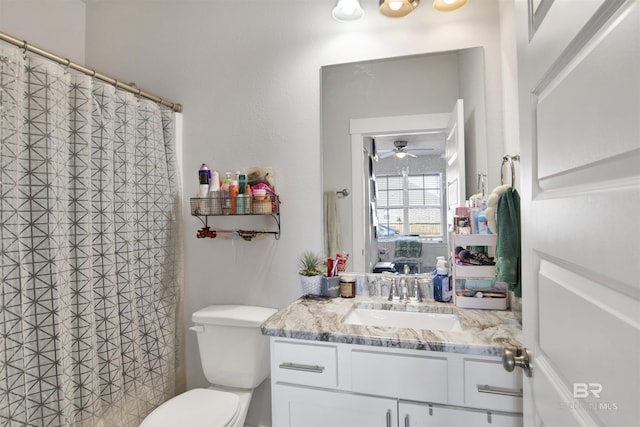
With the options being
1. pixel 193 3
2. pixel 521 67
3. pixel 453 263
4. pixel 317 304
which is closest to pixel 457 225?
pixel 453 263

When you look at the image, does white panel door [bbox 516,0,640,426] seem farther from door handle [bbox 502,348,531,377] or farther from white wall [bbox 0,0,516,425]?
white wall [bbox 0,0,516,425]

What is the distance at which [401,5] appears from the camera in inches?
64.1

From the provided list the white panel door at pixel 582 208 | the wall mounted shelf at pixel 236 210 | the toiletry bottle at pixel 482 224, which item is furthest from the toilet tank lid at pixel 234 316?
the white panel door at pixel 582 208

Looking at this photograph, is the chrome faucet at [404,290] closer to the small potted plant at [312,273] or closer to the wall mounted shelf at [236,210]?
the small potted plant at [312,273]

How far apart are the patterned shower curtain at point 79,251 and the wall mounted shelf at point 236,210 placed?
0.74 ft

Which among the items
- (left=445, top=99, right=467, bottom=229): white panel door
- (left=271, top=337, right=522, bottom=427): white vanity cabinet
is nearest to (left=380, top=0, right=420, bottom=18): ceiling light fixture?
(left=445, top=99, right=467, bottom=229): white panel door

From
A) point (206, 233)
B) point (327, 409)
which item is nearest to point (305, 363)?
point (327, 409)

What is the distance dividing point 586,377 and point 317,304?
1186 mm

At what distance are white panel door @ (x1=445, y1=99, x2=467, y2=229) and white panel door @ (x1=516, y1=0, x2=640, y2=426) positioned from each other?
856mm

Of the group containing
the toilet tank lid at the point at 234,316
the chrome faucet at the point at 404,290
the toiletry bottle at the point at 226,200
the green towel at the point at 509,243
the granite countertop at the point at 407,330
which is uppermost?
the toiletry bottle at the point at 226,200

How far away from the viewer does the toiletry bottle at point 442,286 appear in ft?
5.16

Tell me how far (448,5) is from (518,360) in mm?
1498

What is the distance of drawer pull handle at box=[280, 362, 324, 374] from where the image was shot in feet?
4.11

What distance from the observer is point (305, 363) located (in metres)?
1.28
